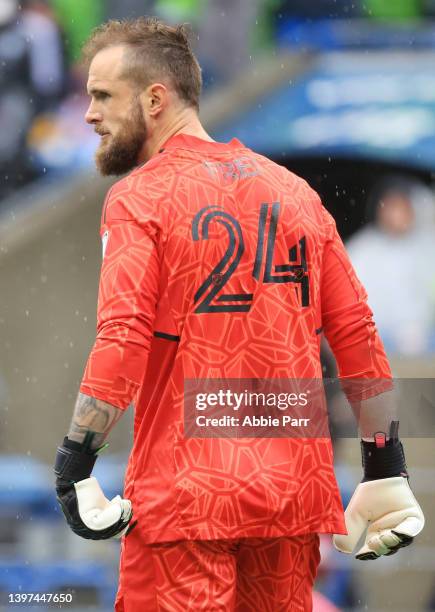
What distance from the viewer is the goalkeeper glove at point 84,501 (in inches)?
114

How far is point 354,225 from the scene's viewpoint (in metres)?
7.59

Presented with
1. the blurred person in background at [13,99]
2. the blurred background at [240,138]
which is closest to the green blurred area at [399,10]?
the blurred background at [240,138]

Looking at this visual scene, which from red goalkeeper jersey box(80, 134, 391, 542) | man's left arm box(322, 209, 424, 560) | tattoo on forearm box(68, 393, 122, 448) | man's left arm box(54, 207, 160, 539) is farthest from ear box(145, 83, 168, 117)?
tattoo on forearm box(68, 393, 122, 448)

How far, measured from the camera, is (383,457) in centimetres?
333

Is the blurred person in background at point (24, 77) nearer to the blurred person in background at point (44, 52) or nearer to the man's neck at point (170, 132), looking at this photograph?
the blurred person in background at point (44, 52)

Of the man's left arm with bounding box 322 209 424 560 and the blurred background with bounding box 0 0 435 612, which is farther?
the blurred background with bounding box 0 0 435 612

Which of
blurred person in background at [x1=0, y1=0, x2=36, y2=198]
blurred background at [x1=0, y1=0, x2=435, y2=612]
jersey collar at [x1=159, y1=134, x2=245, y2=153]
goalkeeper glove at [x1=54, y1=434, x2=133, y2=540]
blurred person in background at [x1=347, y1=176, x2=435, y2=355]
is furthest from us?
blurred person in background at [x1=0, y1=0, x2=36, y2=198]

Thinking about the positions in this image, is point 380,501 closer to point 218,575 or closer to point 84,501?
point 218,575

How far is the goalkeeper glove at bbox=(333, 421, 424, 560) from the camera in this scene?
10.7ft

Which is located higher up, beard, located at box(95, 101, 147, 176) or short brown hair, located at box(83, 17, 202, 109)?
short brown hair, located at box(83, 17, 202, 109)

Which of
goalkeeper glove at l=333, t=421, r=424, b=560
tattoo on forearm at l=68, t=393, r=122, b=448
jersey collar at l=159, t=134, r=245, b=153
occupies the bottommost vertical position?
goalkeeper glove at l=333, t=421, r=424, b=560

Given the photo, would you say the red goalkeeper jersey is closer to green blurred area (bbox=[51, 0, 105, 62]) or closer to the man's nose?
the man's nose

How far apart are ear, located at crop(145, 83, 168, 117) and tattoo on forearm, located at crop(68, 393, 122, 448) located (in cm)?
77

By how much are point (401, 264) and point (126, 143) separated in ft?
14.1
